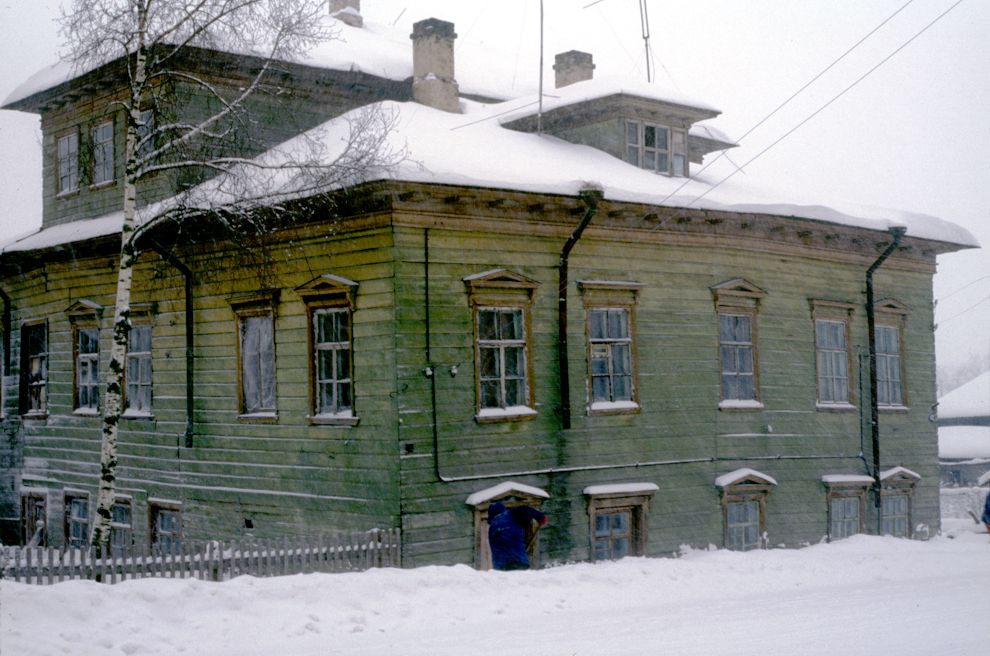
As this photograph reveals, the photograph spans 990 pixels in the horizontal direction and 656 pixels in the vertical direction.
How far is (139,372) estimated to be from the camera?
2005cm

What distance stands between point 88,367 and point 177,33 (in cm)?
836

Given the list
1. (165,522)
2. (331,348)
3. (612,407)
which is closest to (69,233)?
(165,522)

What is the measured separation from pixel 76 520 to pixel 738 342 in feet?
45.3

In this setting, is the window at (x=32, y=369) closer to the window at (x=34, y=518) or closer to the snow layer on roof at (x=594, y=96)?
the window at (x=34, y=518)

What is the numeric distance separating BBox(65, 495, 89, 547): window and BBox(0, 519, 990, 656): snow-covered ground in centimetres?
1117

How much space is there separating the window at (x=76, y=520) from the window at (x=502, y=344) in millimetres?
9610

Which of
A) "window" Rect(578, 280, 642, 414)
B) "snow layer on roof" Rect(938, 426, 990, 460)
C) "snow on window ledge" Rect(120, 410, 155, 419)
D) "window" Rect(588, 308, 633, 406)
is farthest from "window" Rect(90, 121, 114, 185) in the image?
"snow layer on roof" Rect(938, 426, 990, 460)

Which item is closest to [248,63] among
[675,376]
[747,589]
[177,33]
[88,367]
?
[177,33]

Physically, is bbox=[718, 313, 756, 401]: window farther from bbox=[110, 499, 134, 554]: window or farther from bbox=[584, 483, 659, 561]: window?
bbox=[110, 499, 134, 554]: window

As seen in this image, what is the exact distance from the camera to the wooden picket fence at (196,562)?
12938 mm

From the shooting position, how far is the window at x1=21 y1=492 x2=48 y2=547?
2222cm

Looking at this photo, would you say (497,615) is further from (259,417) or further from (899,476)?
(899,476)

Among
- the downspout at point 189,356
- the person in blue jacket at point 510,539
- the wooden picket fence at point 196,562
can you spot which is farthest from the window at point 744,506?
the downspout at point 189,356

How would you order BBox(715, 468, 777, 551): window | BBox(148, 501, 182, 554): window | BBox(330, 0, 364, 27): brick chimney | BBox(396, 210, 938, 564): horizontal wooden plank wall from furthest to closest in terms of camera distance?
1. BBox(330, 0, 364, 27): brick chimney
2. BBox(715, 468, 777, 551): window
3. BBox(148, 501, 182, 554): window
4. BBox(396, 210, 938, 564): horizontal wooden plank wall
